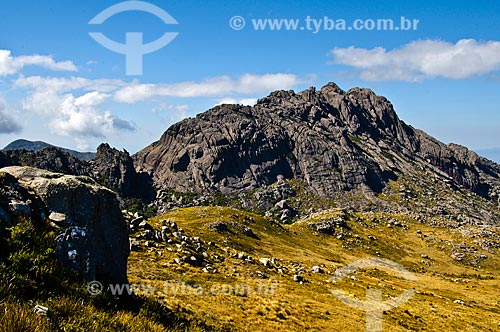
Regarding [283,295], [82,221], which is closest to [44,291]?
[82,221]

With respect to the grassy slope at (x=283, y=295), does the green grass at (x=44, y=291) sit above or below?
above

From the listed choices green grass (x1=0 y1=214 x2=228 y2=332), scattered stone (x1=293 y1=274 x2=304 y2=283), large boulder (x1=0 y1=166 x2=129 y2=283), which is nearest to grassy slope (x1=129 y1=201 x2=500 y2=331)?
scattered stone (x1=293 y1=274 x2=304 y2=283)

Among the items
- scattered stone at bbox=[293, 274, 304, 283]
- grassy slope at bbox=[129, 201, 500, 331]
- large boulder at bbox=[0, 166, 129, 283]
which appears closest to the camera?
large boulder at bbox=[0, 166, 129, 283]

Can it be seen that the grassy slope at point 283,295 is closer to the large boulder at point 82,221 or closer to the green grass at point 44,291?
the large boulder at point 82,221

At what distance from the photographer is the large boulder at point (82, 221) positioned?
14656mm

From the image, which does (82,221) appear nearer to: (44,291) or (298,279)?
(44,291)

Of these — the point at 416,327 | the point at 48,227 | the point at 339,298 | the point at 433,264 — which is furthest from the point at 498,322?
the point at 433,264

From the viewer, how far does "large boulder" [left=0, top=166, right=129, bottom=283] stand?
48.1 ft

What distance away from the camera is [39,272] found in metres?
11.8

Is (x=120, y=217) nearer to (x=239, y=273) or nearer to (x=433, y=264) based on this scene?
(x=239, y=273)

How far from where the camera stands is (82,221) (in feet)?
52.0

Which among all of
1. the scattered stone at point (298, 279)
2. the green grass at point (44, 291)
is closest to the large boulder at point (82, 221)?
the green grass at point (44, 291)

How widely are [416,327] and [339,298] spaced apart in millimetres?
10783

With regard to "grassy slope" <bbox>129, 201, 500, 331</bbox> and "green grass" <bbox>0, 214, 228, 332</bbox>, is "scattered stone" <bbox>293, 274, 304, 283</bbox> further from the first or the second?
"green grass" <bbox>0, 214, 228, 332</bbox>
